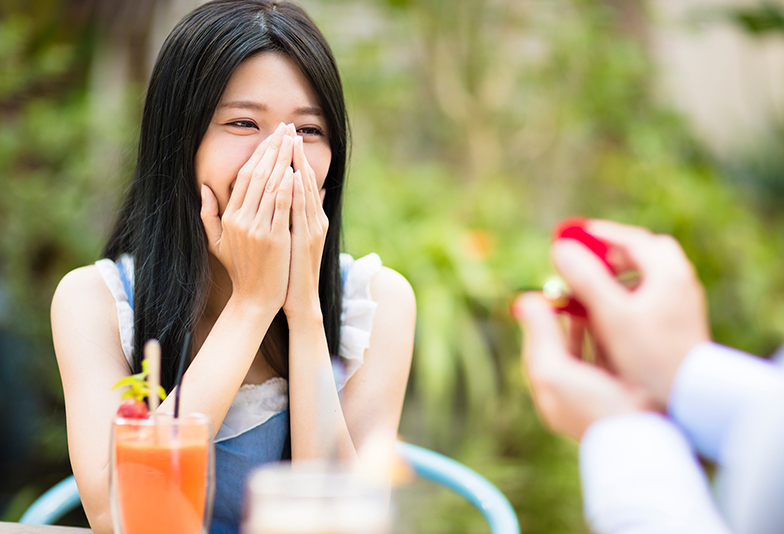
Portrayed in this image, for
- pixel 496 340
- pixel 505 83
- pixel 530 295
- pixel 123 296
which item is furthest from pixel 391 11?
pixel 530 295

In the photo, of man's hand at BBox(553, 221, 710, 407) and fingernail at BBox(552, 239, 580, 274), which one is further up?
fingernail at BBox(552, 239, 580, 274)

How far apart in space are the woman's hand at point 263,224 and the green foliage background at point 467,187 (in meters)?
0.81

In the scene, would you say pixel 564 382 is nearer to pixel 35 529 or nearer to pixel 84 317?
pixel 35 529

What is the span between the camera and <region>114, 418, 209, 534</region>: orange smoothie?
25.5 inches

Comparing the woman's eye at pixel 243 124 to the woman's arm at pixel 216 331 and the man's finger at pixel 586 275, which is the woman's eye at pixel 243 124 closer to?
the woman's arm at pixel 216 331

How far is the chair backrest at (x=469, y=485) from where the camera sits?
1022mm

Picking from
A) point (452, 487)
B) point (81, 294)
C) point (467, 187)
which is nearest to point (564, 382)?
point (452, 487)

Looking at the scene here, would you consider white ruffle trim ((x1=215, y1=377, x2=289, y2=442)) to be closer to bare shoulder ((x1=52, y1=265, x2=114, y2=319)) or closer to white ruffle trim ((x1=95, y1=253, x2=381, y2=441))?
white ruffle trim ((x1=95, y1=253, x2=381, y2=441))

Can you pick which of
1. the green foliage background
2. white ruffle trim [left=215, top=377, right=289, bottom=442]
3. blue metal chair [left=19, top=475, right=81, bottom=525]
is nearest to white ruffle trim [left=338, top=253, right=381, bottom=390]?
white ruffle trim [left=215, top=377, right=289, bottom=442]

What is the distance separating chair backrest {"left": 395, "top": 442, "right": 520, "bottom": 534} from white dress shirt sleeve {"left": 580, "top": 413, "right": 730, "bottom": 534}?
469 mm

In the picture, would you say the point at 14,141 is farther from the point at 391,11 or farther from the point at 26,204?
the point at 391,11

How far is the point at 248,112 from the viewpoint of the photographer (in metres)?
1.05

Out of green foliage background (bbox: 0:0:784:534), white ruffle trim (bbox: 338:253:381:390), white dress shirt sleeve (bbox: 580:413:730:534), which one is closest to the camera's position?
white dress shirt sleeve (bbox: 580:413:730:534)

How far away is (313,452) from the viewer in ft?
3.40
